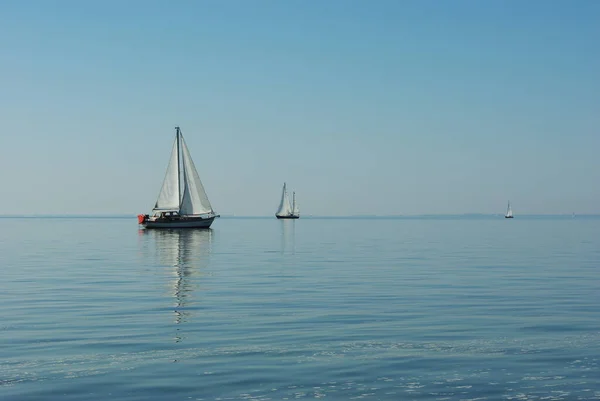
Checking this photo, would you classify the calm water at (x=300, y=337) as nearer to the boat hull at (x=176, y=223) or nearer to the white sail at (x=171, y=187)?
the white sail at (x=171, y=187)

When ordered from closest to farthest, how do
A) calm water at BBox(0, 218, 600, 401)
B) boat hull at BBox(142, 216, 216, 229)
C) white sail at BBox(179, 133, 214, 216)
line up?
1. calm water at BBox(0, 218, 600, 401)
2. white sail at BBox(179, 133, 214, 216)
3. boat hull at BBox(142, 216, 216, 229)

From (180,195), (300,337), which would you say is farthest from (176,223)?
(300,337)

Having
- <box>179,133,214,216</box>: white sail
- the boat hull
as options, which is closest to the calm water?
<box>179,133,214,216</box>: white sail

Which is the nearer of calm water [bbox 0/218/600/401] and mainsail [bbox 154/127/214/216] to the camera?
calm water [bbox 0/218/600/401]

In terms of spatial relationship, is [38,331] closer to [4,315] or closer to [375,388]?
[4,315]

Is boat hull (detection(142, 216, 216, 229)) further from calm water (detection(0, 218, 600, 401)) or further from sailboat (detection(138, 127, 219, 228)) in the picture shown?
calm water (detection(0, 218, 600, 401))

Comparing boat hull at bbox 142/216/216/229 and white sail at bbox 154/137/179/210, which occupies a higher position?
white sail at bbox 154/137/179/210

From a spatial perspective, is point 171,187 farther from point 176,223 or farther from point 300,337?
point 300,337

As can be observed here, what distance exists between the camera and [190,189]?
134750 millimetres

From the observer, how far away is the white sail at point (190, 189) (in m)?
135

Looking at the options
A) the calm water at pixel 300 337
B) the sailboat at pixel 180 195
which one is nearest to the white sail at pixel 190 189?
the sailboat at pixel 180 195

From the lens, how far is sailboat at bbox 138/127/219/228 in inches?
5320

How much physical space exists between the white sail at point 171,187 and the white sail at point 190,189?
1.31m

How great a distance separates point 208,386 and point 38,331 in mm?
9627
